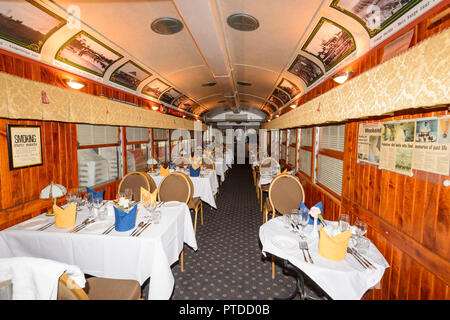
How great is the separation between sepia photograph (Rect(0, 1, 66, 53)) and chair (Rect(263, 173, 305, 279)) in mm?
3821

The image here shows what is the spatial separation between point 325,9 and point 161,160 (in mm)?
6918

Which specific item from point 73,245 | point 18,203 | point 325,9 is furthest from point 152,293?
point 325,9

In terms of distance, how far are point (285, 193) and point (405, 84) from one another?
232 centimetres

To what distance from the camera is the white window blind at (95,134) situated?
3859mm

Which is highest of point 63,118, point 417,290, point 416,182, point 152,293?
point 63,118

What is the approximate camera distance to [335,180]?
11.8ft

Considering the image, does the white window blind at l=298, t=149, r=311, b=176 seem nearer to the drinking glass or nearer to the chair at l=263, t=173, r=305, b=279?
the chair at l=263, t=173, r=305, b=279

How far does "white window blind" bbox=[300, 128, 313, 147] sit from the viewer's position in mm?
5117

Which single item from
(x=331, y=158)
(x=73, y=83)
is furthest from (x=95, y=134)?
(x=331, y=158)

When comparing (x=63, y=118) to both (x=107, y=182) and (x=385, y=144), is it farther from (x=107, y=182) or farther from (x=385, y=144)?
(x=385, y=144)

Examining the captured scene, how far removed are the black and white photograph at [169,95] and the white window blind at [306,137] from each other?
449cm

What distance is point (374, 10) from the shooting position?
7.26ft

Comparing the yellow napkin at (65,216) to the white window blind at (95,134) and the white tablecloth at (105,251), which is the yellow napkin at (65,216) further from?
the white window blind at (95,134)

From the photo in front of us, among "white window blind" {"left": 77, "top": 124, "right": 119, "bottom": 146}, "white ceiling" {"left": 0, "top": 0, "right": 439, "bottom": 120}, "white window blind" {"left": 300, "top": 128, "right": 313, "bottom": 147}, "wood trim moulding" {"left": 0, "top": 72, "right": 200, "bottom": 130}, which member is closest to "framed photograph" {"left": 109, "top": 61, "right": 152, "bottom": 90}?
"white ceiling" {"left": 0, "top": 0, "right": 439, "bottom": 120}
